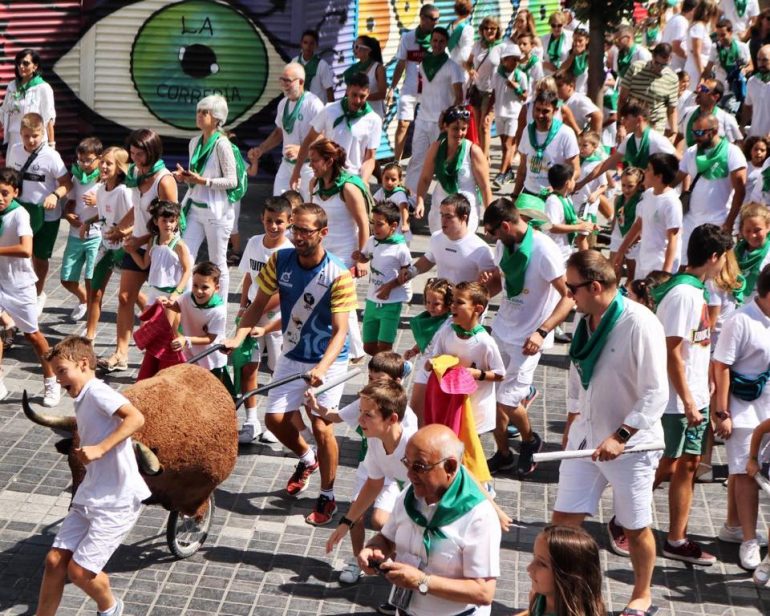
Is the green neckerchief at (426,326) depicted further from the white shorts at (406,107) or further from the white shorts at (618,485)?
the white shorts at (406,107)

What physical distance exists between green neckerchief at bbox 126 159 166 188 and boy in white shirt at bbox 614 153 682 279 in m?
3.91

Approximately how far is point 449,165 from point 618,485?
5283mm

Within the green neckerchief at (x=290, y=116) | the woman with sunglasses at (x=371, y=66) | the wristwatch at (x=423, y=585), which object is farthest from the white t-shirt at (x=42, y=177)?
the wristwatch at (x=423, y=585)

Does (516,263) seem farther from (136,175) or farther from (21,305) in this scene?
(21,305)

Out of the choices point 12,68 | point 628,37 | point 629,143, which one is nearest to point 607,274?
point 629,143

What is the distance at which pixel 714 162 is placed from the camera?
38.9ft

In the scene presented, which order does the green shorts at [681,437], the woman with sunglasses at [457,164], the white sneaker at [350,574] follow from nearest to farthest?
the white sneaker at [350,574]
the green shorts at [681,437]
the woman with sunglasses at [457,164]

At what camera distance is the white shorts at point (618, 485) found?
698cm

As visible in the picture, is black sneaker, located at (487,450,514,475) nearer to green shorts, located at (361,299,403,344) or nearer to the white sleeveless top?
green shorts, located at (361,299,403,344)

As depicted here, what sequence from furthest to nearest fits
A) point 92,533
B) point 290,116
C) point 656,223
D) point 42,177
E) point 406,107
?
1. point 406,107
2. point 290,116
3. point 42,177
4. point 656,223
5. point 92,533

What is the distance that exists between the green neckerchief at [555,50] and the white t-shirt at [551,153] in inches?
251

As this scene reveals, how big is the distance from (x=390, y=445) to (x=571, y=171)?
5068 mm

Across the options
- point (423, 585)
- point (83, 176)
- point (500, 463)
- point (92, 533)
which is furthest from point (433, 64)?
point (423, 585)

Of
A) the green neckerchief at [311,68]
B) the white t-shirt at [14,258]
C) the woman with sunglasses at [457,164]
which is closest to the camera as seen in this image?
the white t-shirt at [14,258]
